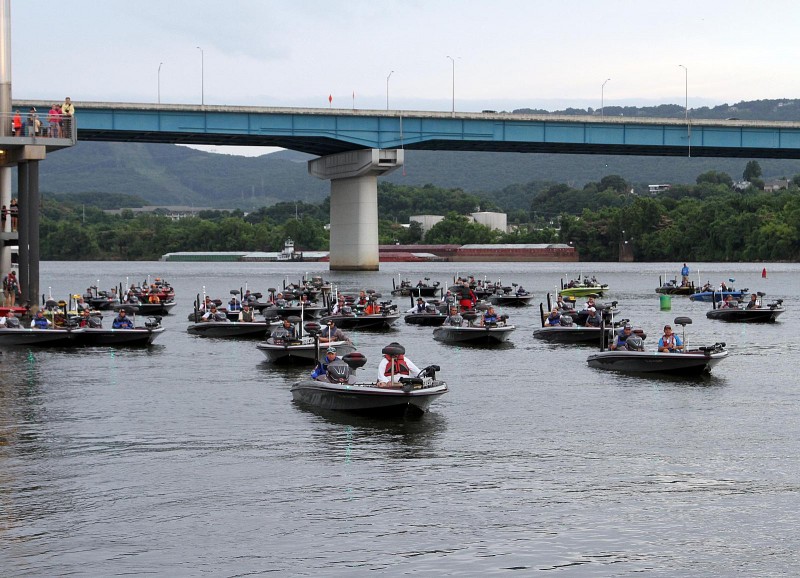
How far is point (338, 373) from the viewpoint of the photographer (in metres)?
36.0

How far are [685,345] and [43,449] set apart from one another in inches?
1025

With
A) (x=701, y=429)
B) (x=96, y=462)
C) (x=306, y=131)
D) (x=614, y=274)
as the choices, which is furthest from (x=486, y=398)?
(x=614, y=274)

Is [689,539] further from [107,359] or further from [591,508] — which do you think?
[107,359]

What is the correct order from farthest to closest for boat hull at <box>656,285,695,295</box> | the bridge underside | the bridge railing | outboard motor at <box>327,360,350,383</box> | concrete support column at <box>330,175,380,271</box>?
concrete support column at <box>330,175,380,271</box>, the bridge underside, boat hull at <box>656,285,695,295</box>, the bridge railing, outboard motor at <box>327,360,350,383</box>

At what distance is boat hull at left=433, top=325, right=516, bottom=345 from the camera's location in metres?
58.8

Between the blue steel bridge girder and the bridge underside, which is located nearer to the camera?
the blue steel bridge girder

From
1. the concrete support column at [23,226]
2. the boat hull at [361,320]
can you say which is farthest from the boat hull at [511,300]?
the concrete support column at [23,226]

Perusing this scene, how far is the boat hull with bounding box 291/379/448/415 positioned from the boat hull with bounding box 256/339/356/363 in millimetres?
11615

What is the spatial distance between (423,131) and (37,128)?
7248 centimetres

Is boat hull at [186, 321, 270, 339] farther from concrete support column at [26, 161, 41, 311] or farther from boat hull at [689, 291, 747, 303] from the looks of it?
boat hull at [689, 291, 747, 303]

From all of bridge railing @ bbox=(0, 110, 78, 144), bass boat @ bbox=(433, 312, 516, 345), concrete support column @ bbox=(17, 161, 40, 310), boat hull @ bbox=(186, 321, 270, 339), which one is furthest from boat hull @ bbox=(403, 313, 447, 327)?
bridge railing @ bbox=(0, 110, 78, 144)

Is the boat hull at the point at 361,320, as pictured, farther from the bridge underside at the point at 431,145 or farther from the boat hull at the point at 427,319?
the bridge underside at the point at 431,145

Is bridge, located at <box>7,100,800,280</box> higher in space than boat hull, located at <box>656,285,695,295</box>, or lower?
higher

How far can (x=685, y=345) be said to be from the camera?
155ft
